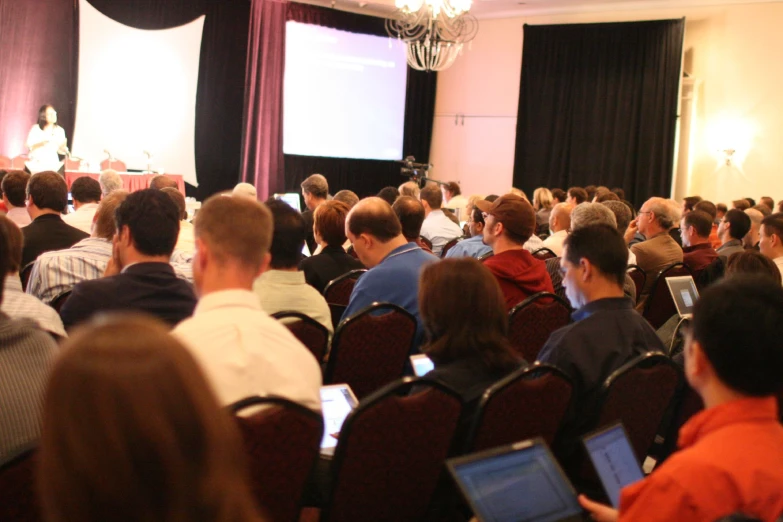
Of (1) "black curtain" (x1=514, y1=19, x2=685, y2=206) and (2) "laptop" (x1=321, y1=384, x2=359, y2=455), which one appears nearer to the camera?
(2) "laptop" (x1=321, y1=384, x2=359, y2=455)

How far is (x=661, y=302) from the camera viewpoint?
4906 millimetres

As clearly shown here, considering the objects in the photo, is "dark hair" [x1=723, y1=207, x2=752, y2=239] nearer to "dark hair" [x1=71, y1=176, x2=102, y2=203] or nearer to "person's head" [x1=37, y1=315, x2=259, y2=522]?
"dark hair" [x1=71, y1=176, x2=102, y2=203]

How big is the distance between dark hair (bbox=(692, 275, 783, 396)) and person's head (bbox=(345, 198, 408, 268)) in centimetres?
239

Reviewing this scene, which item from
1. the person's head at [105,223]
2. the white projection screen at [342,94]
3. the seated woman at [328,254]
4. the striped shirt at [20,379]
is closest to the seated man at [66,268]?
the person's head at [105,223]

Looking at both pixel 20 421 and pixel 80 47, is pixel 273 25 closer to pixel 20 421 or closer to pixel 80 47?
pixel 80 47

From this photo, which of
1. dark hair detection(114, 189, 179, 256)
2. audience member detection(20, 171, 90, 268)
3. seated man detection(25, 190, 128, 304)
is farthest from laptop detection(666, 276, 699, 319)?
audience member detection(20, 171, 90, 268)

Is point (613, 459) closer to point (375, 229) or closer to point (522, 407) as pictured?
point (522, 407)

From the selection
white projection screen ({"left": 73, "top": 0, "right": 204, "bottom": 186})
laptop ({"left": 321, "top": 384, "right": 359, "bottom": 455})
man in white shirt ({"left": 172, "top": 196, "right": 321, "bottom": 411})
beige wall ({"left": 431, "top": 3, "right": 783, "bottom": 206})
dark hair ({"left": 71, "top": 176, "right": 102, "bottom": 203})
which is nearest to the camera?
man in white shirt ({"left": 172, "top": 196, "right": 321, "bottom": 411})

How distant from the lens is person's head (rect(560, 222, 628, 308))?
2.73 m

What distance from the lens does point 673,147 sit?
11.9m

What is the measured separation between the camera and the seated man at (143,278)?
2725mm

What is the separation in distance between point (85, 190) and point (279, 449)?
4209 millimetres

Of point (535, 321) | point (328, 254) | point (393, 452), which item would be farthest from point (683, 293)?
point (393, 452)

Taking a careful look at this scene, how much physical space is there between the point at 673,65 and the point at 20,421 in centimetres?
1183
